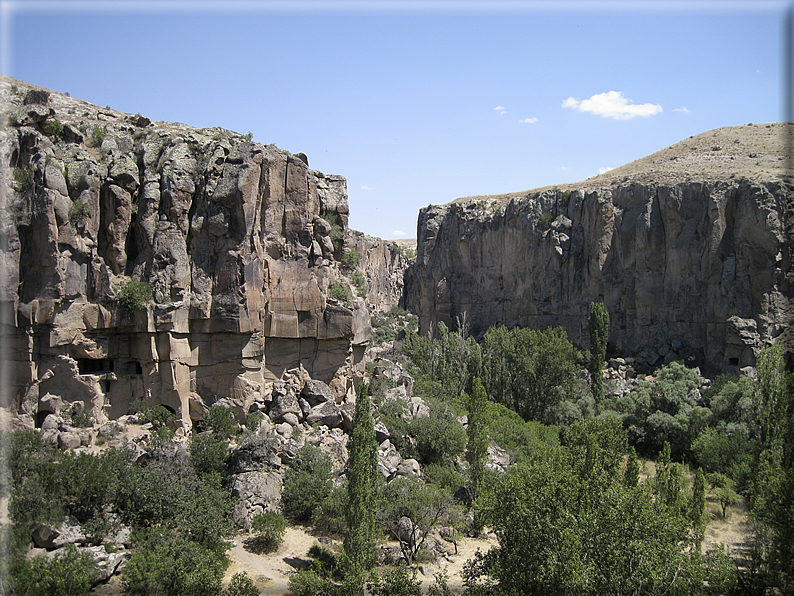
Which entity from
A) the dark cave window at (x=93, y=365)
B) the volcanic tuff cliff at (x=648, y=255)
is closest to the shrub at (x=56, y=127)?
the dark cave window at (x=93, y=365)

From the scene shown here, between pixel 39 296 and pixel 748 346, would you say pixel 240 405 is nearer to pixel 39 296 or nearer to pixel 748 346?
pixel 39 296

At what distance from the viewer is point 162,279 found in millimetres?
26312

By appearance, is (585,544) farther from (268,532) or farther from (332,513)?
(268,532)

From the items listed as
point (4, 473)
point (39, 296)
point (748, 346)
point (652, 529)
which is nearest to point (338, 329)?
point (39, 296)

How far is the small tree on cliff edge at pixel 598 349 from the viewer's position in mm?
47844

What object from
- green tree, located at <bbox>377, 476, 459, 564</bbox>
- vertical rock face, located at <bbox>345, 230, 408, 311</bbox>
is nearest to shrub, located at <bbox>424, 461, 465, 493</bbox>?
green tree, located at <bbox>377, 476, 459, 564</bbox>

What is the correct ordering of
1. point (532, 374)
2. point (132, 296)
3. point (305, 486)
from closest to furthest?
Result: point (305, 486), point (132, 296), point (532, 374)

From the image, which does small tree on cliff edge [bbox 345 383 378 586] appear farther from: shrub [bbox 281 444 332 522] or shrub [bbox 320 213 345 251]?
shrub [bbox 320 213 345 251]

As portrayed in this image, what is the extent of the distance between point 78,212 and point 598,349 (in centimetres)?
3876

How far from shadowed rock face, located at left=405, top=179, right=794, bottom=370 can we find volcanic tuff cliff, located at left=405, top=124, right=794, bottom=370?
116 mm

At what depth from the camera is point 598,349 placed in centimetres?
4888

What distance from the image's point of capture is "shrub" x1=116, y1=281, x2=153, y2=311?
25.5 metres

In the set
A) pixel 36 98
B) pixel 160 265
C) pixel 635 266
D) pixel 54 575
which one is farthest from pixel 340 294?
pixel 635 266

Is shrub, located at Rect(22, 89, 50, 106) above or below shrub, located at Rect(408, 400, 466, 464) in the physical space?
above
